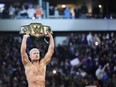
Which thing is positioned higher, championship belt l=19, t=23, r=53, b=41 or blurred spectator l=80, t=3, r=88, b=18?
championship belt l=19, t=23, r=53, b=41

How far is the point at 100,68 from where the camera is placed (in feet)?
54.0

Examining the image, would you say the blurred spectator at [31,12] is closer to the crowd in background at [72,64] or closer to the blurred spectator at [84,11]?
the crowd in background at [72,64]

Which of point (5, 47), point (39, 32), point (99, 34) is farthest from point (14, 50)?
point (39, 32)

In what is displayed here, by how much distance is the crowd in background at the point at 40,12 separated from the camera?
20.1 m

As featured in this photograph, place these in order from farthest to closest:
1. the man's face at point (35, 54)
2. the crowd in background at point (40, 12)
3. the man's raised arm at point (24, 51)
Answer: the crowd in background at point (40, 12)
the man's raised arm at point (24, 51)
the man's face at point (35, 54)

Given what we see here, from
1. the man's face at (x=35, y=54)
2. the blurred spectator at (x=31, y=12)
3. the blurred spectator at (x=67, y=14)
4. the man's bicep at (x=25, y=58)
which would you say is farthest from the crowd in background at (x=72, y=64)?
the man's face at (x=35, y=54)

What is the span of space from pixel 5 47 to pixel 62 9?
3.43 meters

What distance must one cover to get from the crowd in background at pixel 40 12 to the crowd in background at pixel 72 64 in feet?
2.77

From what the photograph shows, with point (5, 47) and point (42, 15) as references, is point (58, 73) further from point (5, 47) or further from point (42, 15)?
point (42, 15)

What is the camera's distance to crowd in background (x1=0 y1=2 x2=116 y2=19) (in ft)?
65.8

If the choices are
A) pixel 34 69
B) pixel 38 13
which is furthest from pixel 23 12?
pixel 34 69

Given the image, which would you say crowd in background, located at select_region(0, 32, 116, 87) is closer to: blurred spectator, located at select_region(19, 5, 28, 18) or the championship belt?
blurred spectator, located at select_region(19, 5, 28, 18)

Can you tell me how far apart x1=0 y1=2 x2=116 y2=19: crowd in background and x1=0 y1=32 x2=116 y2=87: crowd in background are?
84cm

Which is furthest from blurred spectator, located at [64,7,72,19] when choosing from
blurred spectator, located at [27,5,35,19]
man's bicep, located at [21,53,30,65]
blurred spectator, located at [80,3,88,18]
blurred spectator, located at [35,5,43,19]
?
man's bicep, located at [21,53,30,65]
